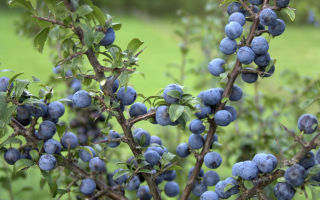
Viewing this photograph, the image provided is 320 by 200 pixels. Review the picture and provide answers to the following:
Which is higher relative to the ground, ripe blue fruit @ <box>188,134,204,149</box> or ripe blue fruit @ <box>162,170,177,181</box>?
ripe blue fruit @ <box>188,134,204,149</box>

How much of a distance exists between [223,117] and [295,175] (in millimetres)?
160

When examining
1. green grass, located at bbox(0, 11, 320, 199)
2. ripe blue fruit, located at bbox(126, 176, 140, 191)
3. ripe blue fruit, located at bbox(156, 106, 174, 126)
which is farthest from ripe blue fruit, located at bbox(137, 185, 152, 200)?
green grass, located at bbox(0, 11, 320, 199)

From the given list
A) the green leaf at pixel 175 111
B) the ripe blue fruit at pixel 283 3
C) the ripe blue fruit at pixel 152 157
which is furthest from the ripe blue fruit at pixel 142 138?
the ripe blue fruit at pixel 283 3

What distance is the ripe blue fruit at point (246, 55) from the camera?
2.04 feet

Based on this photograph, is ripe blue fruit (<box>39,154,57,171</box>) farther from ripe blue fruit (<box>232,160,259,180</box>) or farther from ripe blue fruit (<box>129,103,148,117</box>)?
ripe blue fruit (<box>232,160,259,180</box>)

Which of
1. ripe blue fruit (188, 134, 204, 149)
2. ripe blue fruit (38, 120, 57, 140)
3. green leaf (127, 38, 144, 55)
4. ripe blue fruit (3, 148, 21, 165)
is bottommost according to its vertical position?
ripe blue fruit (3, 148, 21, 165)

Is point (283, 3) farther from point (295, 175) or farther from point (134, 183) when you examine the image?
point (134, 183)

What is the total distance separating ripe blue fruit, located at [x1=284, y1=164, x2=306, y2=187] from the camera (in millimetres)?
515

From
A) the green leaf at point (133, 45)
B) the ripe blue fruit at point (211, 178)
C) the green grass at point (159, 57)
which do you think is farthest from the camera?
the green grass at point (159, 57)

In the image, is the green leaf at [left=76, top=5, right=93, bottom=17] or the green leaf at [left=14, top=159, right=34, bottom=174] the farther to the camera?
the green leaf at [left=14, top=159, right=34, bottom=174]

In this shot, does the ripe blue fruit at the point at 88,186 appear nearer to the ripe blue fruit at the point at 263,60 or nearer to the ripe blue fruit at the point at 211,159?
the ripe blue fruit at the point at 211,159

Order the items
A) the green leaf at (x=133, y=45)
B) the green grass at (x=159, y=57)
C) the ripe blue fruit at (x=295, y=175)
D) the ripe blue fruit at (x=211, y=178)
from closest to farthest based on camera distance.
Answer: the ripe blue fruit at (x=295, y=175) → the green leaf at (x=133, y=45) → the ripe blue fruit at (x=211, y=178) → the green grass at (x=159, y=57)

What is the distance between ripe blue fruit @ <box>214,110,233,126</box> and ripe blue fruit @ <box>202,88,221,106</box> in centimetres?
3

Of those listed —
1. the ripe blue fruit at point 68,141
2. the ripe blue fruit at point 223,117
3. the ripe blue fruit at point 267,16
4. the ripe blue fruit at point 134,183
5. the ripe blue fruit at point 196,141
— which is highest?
the ripe blue fruit at point 267,16
